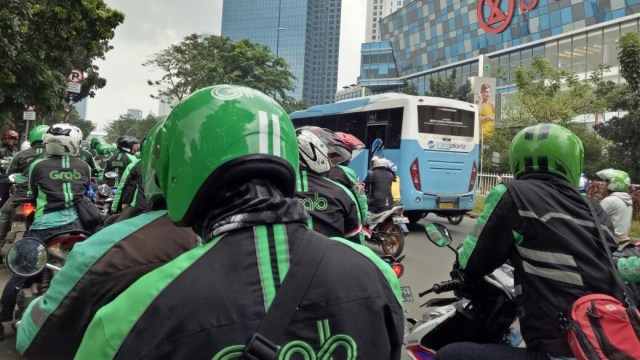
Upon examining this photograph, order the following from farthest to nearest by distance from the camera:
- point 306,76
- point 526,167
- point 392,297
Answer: point 306,76 < point 526,167 < point 392,297

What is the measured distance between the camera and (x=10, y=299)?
3928mm

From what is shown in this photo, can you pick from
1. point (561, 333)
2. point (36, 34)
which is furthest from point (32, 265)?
point (36, 34)

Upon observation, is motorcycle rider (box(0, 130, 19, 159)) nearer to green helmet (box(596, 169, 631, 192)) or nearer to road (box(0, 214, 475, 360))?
road (box(0, 214, 475, 360))

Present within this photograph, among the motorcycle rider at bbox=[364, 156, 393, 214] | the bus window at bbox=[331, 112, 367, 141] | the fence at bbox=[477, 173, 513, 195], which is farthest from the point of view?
the fence at bbox=[477, 173, 513, 195]

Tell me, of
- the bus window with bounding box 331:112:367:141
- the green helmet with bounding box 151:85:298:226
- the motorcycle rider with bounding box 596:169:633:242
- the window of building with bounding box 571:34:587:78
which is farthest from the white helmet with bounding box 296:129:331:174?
the window of building with bounding box 571:34:587:78

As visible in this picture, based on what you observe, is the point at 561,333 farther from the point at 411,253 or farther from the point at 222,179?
the point at 411,253

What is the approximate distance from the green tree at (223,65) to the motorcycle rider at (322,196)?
28605 millimetres

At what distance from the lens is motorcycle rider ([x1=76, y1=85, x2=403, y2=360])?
0.93 m

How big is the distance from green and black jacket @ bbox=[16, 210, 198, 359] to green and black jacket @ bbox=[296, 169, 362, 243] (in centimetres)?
184

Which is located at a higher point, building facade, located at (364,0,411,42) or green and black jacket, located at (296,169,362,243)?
building facade, located at (364,0,411,42)

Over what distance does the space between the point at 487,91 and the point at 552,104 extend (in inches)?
169

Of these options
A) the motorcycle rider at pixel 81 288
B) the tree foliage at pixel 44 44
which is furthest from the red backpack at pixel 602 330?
the tree foliage at pixel 44 44

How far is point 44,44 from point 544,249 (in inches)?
465

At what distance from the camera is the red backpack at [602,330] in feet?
5.54
